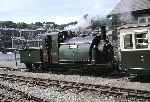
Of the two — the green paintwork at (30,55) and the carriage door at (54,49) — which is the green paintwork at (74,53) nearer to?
the carriage door at (54,49)

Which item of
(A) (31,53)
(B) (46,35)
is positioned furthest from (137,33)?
(A) (31,53)

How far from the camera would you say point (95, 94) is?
547 inches

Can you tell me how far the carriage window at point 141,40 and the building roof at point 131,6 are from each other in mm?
10806

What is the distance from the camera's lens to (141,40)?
52.6 ft

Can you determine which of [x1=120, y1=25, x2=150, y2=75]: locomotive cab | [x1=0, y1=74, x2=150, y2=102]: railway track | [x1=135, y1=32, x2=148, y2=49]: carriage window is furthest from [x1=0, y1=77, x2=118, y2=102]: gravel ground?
[x1=135, y1=32, x2=148, y2=49]: carriage window

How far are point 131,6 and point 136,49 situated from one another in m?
12.2

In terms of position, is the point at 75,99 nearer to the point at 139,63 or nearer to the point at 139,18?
the point at 139,63

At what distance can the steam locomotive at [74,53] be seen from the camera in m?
20.2

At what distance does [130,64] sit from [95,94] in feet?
12.0

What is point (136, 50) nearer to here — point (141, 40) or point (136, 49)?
point (136, 49)

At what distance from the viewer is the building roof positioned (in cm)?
2680

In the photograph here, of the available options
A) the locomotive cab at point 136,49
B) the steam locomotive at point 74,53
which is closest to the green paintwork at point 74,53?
the steam locomotive at point 74,53

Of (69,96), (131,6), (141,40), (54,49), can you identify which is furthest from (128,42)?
(131,6)

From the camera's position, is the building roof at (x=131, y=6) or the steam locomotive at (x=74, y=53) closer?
the steam locomotive at (x=74, y=53)
